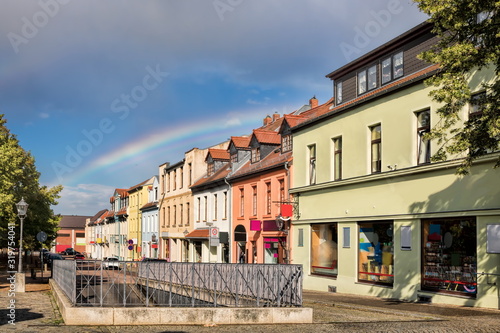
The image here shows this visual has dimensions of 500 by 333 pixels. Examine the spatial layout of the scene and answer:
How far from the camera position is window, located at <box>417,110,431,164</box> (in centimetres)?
2041

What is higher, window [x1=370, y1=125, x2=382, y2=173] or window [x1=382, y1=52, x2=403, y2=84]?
window [x1=382, y1=52, x2=403, y2=84]

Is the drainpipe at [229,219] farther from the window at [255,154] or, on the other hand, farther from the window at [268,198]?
the window at [268,198]

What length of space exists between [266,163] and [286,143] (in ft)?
7.75

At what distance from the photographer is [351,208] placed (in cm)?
2480

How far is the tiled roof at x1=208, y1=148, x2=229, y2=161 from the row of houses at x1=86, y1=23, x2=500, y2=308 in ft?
23.7

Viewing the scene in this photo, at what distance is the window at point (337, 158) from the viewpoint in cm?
2623

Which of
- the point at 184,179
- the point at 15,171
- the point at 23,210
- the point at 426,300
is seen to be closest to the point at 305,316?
the point at 426,300

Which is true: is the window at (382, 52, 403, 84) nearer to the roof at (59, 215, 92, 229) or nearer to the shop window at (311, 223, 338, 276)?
the shop window at (311, 223, 338, 276)

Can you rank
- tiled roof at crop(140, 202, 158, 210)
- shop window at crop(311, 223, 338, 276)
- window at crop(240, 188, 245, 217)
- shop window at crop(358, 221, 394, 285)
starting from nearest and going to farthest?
shop window at crop(358, 221, 394, 285) → shop window at crop(311, 223, 338, 276) → window at crop(240, 188, 245, 217) → tiled roof at crop(140, 202, 158, 210)

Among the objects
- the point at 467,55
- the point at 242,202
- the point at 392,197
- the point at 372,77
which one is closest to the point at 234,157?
the point at 242,202

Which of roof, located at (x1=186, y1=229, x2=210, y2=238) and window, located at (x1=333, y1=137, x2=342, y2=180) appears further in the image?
roof, located at (x1=186, y1=229, x2=210, y2=238)

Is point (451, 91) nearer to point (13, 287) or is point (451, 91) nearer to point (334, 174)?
point (334, 174)

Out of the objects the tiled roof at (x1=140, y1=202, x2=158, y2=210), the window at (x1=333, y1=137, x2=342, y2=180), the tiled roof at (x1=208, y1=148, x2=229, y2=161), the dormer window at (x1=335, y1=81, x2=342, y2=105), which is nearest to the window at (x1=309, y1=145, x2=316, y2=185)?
the window at (x1=333, y1=137, x2=342, y2=180)

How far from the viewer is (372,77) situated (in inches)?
1046
